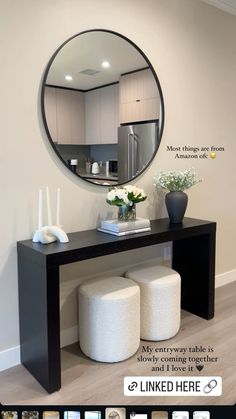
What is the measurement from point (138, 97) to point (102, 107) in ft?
1.09

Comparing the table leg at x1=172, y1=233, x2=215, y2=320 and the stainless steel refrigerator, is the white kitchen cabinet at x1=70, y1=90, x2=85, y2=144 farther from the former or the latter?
the table leg at x1=172, y1=233, x2=215, y2=320

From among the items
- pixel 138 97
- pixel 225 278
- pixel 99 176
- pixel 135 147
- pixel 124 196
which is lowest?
pixel 225 278

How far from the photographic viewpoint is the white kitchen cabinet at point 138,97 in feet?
8.46

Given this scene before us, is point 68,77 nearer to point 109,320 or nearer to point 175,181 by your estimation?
point 175,181

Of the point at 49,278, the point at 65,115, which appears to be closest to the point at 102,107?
the point at 65,115

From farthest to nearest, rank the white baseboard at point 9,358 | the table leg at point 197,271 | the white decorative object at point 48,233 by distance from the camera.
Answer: the table leg at point 197,271 → the white baseboard at point 9,358 → the white decorative object at point 48,233

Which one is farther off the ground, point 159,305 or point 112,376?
point 159,305

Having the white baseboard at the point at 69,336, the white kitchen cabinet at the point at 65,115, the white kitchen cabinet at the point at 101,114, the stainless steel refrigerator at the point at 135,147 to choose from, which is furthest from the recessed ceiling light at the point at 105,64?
the white baseboard at the point at 69,336

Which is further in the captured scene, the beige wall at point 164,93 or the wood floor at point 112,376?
the beige wall at point 164,93

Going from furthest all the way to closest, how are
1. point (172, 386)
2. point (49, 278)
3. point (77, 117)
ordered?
point (77, 117), point (172, 386), point (49, 278)

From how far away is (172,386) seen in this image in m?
2.00

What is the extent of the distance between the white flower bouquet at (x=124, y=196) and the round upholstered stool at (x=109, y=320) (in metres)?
0.52

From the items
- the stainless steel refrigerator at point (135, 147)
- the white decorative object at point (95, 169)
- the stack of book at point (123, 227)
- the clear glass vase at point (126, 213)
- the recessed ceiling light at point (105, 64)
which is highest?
the recessed ceiling light at point (105, 64)

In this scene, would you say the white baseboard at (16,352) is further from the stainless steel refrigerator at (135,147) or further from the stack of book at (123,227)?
the stainless steel refrigerator at (135,147)
